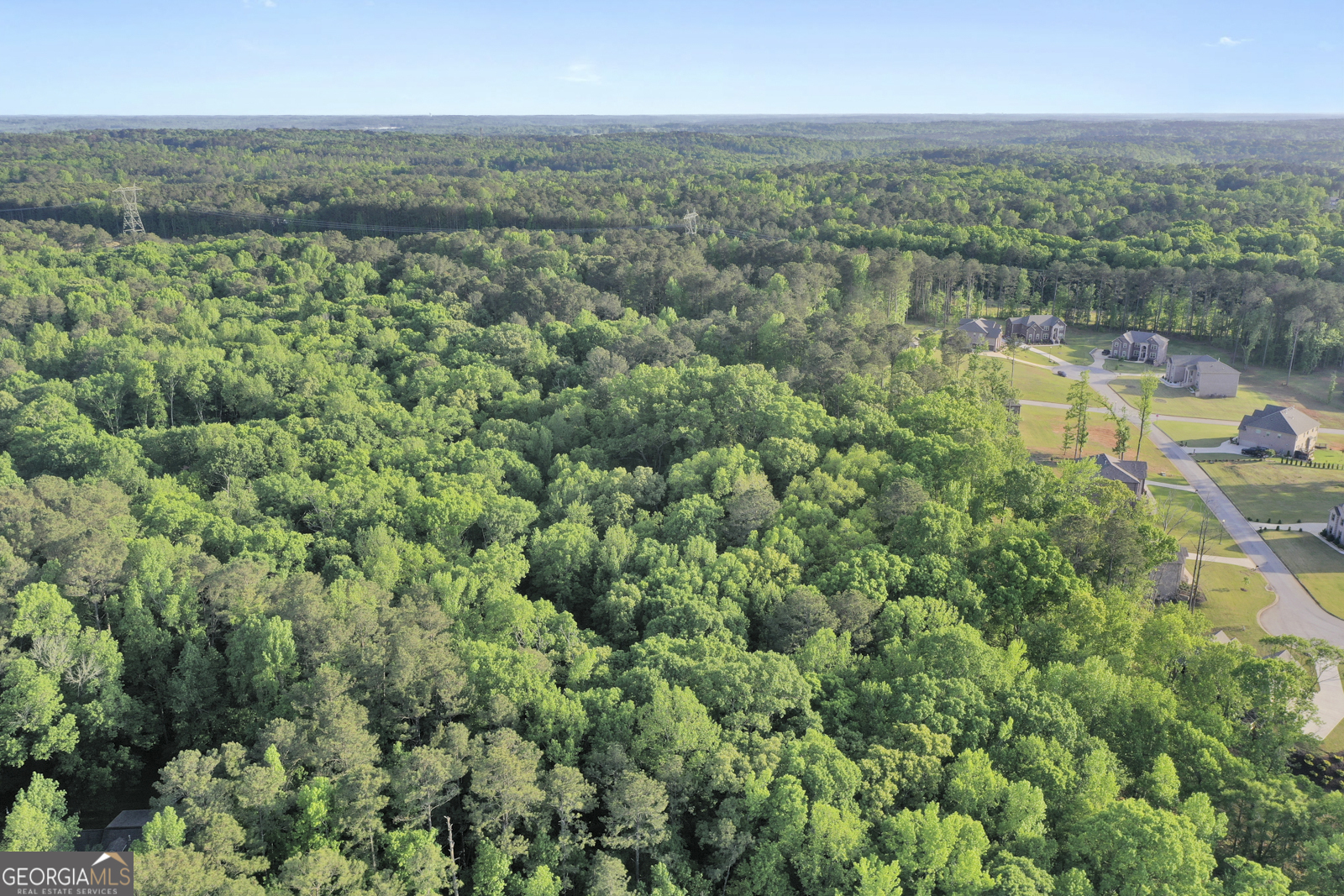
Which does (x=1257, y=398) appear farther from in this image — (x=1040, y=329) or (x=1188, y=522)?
(x=1188, y=522)

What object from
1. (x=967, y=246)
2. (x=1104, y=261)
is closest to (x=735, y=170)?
(x=967, y=246)

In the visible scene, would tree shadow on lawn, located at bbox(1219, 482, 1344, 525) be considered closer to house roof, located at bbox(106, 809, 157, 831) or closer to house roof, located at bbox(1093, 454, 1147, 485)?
house roof, located at bbox(1093, 454, 1147, 485)

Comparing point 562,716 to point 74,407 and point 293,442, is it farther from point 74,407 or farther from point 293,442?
point 74,407

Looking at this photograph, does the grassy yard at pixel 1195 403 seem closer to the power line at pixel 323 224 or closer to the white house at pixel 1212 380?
the white house at pixel 1212 380

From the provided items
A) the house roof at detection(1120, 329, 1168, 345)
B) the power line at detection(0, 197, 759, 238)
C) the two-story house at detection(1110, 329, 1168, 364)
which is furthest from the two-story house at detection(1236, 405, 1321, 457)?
the power line at detection(0, 197, 759, 238)

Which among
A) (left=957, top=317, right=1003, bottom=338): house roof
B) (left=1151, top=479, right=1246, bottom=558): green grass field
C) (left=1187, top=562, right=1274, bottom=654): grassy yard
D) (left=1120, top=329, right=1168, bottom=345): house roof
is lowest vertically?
(left=1187, top=562, right=1274, bottom=654): grassy yard

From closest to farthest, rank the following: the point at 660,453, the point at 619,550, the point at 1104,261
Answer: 1. the point at 619,550
2. the point at 660,453
3. the point at 1104,261
